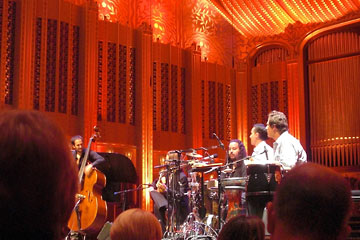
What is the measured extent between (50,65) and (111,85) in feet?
4.96

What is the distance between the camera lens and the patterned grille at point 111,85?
446 inches

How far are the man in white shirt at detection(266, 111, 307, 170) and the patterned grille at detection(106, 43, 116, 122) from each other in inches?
225

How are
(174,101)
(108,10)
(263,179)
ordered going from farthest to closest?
(174,101), (108,10), (263,179)

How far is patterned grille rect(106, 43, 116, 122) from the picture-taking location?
11.3 m

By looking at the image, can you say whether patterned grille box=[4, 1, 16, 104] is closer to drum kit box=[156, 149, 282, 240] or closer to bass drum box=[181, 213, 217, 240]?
drum kit box=[156, 149, 282, 240]

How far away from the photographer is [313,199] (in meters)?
1.23

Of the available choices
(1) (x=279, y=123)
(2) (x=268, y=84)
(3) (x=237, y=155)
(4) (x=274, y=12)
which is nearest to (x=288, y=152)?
(1) (x=279, y=123)

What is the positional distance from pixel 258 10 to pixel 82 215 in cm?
768

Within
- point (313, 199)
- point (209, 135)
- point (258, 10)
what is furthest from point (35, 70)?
point (313, 199)

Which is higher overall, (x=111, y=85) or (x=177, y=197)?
(x=111, y=85)

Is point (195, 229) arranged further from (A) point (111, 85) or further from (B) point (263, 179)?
(A) point (111, 85)

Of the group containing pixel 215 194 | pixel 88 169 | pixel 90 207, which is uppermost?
pixel 88 169

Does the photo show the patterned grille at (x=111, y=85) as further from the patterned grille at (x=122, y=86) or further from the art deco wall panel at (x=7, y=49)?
the art deco wall panel at (x=7, y=49)

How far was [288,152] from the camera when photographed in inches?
232
